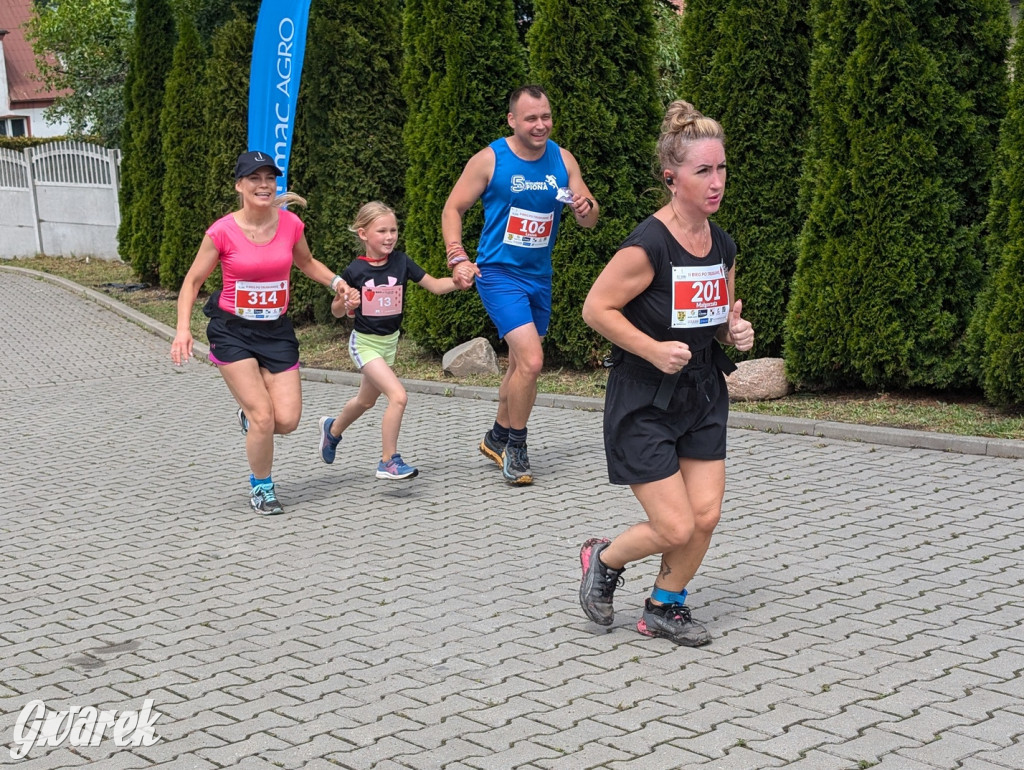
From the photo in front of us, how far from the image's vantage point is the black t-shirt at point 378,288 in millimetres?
8047

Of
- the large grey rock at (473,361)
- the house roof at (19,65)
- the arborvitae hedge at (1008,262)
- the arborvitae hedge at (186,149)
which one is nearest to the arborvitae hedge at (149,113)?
the arborvitae hedge at (186,149)

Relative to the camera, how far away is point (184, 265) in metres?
20.1

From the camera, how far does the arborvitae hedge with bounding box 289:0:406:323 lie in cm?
1435

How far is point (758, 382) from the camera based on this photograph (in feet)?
33.4

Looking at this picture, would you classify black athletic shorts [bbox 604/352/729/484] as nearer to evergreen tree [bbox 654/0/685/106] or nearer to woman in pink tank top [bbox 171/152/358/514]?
woman in pink tank top [bbox 171/152/358/514]

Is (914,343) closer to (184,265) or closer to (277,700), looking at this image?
(277,700)

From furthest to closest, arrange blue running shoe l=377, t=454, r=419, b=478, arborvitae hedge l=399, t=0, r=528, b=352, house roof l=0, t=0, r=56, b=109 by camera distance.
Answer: house roof l=0, t=0, r=56, b=109, arborvitae hedge l=399, t=0, r=528, b=352, blue running shoe l=377, t=454, r=419, b=478

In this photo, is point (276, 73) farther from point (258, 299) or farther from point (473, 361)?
point (258, 299)

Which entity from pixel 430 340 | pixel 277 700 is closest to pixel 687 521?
pixel 277 700

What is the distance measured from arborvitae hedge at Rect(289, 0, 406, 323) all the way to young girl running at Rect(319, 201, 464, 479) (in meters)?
6.43

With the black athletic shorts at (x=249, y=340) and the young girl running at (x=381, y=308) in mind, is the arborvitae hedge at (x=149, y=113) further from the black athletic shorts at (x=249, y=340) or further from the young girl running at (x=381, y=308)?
the black athletic shorts at (x=249, y=340)

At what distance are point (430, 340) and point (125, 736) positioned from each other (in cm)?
890

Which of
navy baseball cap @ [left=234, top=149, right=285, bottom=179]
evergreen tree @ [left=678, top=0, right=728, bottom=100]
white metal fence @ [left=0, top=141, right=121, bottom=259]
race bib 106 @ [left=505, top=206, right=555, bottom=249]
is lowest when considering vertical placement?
white metal fence @ [left=0, top=141, right=121, bottom=259]

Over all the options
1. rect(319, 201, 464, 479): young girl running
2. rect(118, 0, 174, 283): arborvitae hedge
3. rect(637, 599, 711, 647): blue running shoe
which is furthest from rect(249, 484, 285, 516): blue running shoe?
rect(118, 0, 174, 283): arborvitae hedge
